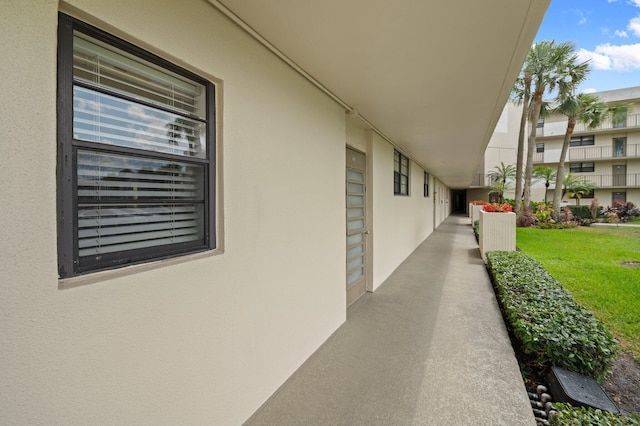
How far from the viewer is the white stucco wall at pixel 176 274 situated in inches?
40.2

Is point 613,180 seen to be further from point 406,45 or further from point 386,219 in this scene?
point 406,45

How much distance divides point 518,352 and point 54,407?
4.14m

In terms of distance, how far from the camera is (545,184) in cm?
2362

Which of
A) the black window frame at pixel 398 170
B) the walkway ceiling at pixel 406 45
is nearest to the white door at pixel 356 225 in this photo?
the walkway ceiling at pixel 406 45

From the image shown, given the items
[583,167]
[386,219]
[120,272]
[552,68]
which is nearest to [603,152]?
[583,167]

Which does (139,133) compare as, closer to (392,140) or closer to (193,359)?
(193,359)

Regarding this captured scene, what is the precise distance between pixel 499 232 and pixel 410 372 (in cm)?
626

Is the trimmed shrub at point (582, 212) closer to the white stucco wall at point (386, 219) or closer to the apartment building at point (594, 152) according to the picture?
the apartment building at point (594, 152)

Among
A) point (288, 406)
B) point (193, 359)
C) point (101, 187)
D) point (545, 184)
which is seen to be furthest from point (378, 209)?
point (545, 184)

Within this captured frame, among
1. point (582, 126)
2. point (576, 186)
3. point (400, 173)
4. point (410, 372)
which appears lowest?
point (410, 372)

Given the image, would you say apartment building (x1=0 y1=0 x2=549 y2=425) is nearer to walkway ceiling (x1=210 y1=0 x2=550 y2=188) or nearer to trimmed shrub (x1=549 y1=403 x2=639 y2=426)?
walkway ceiling (x1=210 y1=0 x2=550 y2=188)

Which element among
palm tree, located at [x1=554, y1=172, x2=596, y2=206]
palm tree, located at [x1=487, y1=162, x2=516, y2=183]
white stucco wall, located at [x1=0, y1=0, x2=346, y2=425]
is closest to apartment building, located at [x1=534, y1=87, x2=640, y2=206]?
palm tree, located at [x1=554, y1=172, x2=596, y2=206]

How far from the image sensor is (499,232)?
293 inches

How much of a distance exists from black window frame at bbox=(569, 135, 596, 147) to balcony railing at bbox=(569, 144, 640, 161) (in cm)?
80
